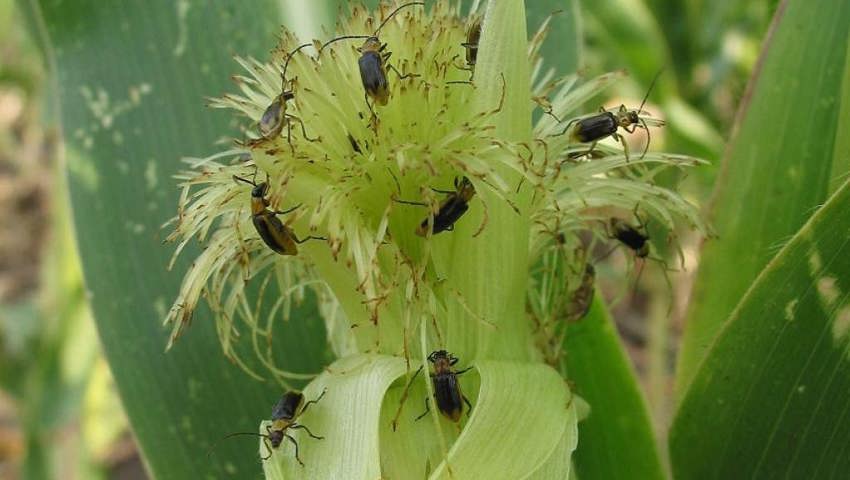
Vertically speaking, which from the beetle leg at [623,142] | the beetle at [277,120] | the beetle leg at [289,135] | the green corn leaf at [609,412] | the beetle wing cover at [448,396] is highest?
the beetle at [277,120]

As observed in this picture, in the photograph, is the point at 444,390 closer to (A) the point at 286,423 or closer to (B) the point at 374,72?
(A) the point at 286,423

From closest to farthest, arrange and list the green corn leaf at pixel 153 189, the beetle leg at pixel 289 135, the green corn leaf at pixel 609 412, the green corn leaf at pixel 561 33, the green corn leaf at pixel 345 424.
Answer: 1. the green corn leaf at pixel 345 424
2. the beetle leg at pixel 289 135
3. the green corn leaf at pixel 609 412
4. the green corn leaf at pixel 153 189
5. the green corn leaf at pixel 561 33

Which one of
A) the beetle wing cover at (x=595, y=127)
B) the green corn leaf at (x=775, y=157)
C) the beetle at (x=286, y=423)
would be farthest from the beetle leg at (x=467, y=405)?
the green corn leaf at (x=775, y=157)

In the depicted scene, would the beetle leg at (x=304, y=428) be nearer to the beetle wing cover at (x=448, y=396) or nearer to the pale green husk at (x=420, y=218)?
the pale green husk at (x=420, y=218)

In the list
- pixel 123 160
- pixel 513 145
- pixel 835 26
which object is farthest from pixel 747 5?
pixel 513 145

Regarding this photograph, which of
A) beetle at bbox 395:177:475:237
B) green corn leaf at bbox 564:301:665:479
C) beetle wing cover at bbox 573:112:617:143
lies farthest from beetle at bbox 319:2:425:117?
green corn leaf at bbox 564:301:665:479

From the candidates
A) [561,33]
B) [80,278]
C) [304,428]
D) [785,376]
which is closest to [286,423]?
[304,428]
